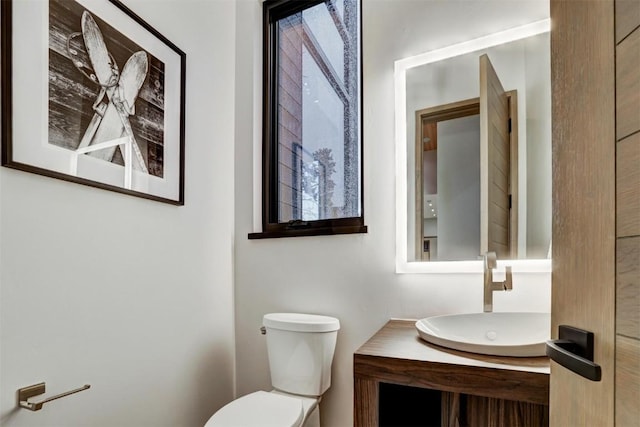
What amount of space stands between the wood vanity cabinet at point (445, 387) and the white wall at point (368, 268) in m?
0.46

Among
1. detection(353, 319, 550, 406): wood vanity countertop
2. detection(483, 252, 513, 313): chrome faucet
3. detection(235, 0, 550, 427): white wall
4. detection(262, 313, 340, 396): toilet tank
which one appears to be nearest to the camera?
detection(353, 319, 550, 406): wood vanity countertop

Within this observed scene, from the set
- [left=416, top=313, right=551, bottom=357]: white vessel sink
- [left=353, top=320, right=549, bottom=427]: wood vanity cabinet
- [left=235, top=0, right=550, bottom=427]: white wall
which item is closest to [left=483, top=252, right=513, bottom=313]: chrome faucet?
[left=416, top=313, right=551, bottom=357]: white vessel sink

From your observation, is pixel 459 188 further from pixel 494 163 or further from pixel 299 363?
pixel 299 363

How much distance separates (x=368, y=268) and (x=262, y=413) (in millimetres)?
738

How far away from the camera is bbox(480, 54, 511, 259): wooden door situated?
58.7 inches

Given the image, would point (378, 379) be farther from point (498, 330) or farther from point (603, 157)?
point (603, 157)

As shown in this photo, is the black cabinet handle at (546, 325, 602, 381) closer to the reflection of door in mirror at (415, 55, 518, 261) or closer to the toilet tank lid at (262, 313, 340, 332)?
the reflection of door in mirror at (415, 55, 518, 261)

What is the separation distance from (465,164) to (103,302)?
153 cm

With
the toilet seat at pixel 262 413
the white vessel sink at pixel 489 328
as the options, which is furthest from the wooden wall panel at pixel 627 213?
the toilet seat at pixel 262 413

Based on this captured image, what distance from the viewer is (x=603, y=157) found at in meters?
0.51

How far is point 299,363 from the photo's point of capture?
164cm

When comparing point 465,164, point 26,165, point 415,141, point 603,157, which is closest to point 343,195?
point 415,141

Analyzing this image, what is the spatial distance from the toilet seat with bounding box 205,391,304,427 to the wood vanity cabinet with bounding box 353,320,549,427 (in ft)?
1.59

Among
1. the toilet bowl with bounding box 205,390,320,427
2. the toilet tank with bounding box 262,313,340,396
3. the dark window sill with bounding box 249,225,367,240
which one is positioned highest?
the dark window sill with bounding box 249,225,367,240
